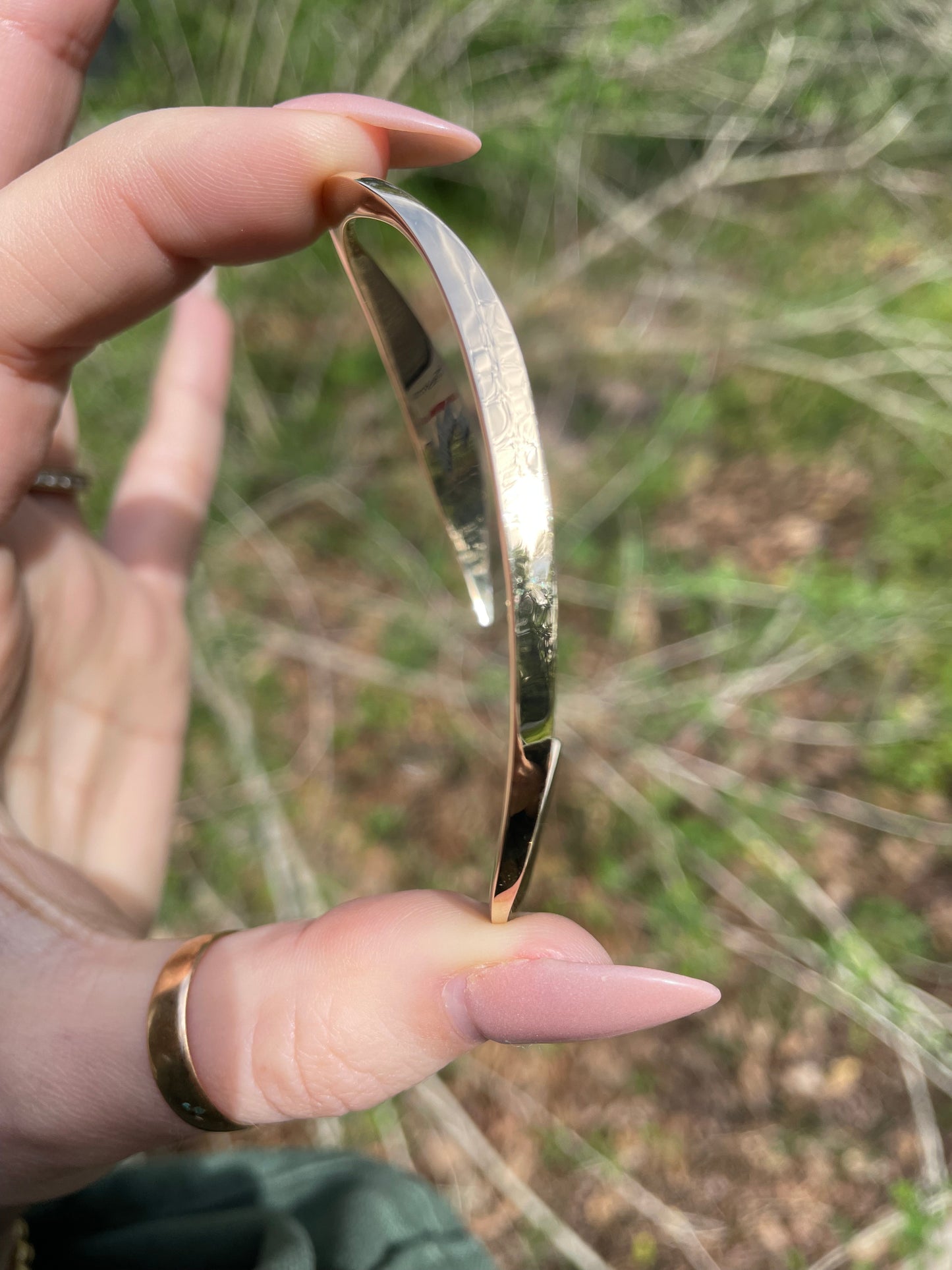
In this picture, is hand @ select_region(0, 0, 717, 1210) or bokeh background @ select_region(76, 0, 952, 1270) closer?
hand @ select_region(0, 0, 717, 1210)

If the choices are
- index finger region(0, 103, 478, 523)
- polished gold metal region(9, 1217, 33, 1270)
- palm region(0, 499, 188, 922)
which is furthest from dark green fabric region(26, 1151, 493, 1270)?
index finger region(0, 103, 478, 523)

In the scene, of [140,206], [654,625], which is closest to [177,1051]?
[140,206]

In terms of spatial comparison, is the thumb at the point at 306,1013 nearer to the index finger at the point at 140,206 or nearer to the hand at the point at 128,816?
the hand at the point at 128,816

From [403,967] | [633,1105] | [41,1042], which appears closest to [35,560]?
[41,1042]

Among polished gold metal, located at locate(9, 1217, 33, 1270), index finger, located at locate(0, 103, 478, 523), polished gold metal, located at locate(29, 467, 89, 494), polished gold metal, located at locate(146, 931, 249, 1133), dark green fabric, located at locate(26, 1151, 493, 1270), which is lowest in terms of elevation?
dark green fabric, located at locate(26, 1151, 493, 1270)

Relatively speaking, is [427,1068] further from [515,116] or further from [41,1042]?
[515,116]

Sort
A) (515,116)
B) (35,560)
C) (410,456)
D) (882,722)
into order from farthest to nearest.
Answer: (410,456) < (515,116) < (882,722) < (35,560)

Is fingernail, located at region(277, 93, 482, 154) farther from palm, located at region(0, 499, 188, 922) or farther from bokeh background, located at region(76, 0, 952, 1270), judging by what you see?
bokeh background, located at region(76, 0, 952, 1270)
